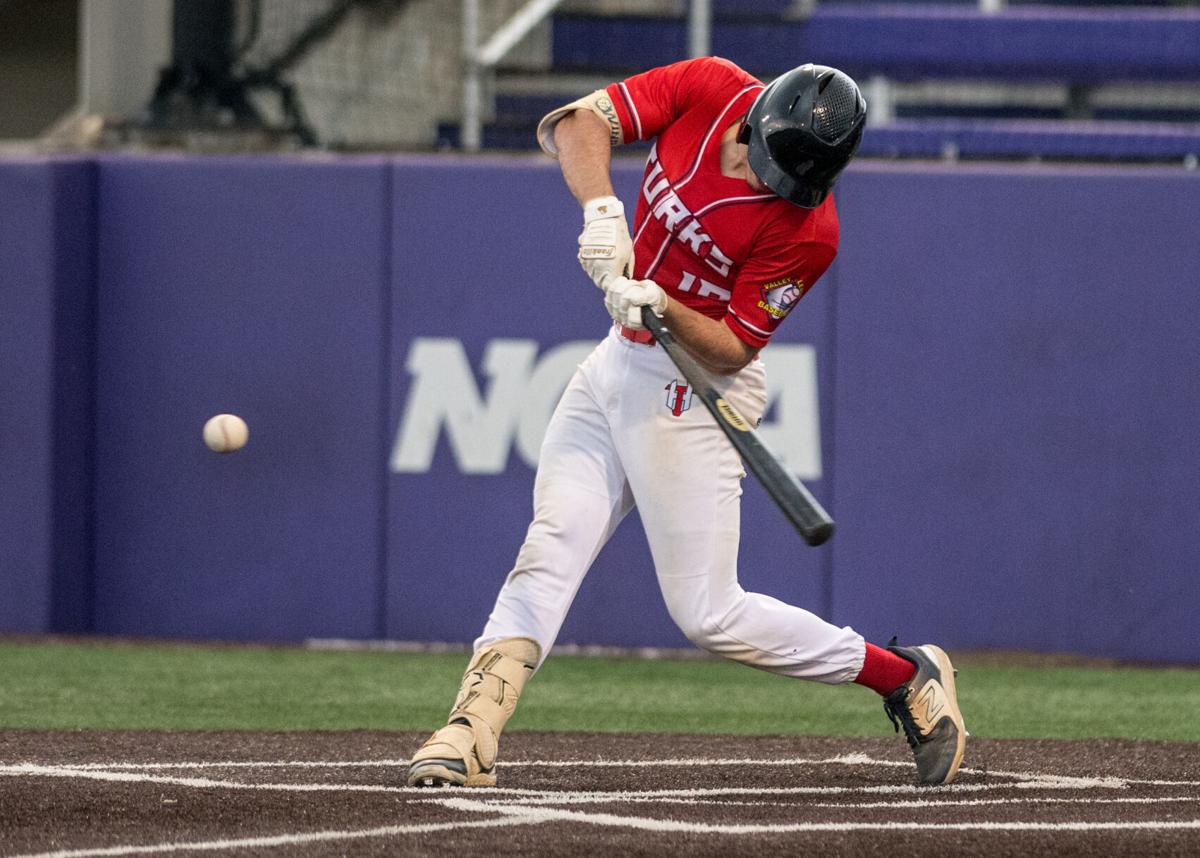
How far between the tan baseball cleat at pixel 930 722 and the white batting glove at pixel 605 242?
49.5 inches

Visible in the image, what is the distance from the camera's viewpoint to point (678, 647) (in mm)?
8352

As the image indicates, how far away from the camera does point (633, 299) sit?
14.6 ft

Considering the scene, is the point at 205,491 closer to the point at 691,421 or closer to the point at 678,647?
the point at 678,647

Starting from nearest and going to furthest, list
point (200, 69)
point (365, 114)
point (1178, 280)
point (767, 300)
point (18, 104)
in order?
point (767, 300), point (1178, 280), point (200, 69), point (365, 114), point (18, 104)

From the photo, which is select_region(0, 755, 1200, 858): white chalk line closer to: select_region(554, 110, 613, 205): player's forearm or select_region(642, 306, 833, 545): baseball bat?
select_region(642, 306, 833, 545): baseball bat

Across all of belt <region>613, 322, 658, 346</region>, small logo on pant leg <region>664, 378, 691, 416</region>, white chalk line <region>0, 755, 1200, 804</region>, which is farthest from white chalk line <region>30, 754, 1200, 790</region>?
belt <region>613, 322, 658, 346</region>

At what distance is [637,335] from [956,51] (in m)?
8.57

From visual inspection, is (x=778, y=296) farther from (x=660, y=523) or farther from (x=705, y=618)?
(x=705, y=618)

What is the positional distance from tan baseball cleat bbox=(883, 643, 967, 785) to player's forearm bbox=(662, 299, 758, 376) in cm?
93

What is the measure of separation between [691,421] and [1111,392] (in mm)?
3900

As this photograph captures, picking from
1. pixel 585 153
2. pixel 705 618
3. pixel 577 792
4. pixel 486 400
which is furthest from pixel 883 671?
pixel 486 400

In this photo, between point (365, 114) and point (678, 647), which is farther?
point (365, 114)

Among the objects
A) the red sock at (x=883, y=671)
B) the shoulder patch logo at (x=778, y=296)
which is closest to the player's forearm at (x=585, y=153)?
the shoulder patch logo at (x=778, y=296)

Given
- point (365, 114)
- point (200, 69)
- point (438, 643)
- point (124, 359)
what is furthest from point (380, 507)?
point (365, 114)
